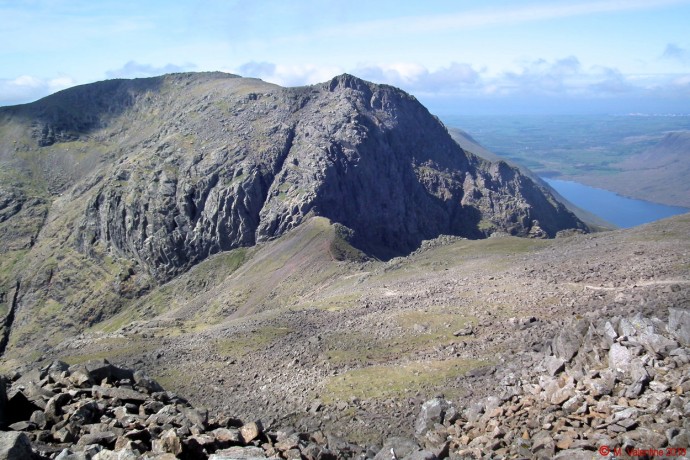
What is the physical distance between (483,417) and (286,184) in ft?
397

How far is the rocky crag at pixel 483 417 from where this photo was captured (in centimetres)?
1894

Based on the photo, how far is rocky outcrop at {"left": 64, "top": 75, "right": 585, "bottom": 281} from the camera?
465 feet

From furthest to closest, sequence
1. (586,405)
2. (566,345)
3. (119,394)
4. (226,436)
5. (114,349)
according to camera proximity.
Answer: (114,349) < (566,345) < (119,394) < (226,436) < (586,405)

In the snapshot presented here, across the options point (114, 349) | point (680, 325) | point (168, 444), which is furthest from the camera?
point (114, 349)

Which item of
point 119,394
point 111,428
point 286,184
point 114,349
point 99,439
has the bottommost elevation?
point 114,349

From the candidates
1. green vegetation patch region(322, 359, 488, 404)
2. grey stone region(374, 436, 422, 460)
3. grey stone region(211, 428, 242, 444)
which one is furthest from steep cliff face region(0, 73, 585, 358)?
grey stone region(211, 428, 242, 444)

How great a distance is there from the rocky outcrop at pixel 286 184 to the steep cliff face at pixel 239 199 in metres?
0.39

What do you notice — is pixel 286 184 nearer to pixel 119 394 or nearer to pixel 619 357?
pixel 119 394

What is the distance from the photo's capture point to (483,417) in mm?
24922

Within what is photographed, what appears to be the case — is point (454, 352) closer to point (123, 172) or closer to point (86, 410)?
point (86, 410)

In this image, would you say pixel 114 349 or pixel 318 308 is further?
pixel 318 308

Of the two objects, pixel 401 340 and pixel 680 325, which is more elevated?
pixel 680 325

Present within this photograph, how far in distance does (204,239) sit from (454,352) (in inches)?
4387

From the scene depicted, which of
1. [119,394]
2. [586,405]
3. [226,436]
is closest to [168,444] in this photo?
[226,436]
